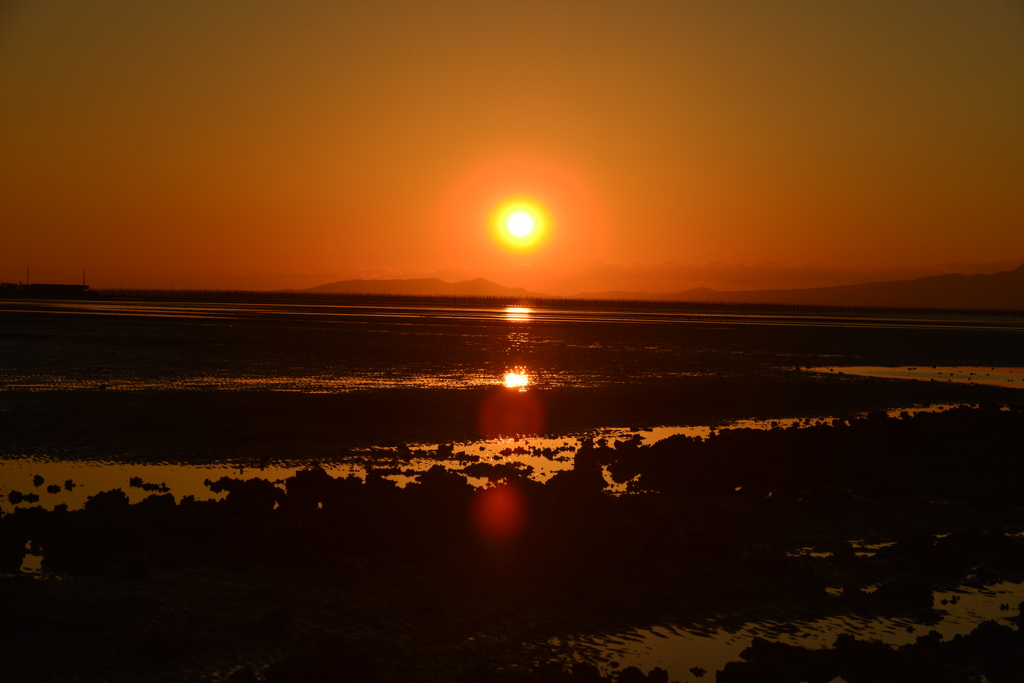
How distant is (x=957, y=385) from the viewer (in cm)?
3472

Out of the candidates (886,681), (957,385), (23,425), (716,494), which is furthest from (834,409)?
(23,425)

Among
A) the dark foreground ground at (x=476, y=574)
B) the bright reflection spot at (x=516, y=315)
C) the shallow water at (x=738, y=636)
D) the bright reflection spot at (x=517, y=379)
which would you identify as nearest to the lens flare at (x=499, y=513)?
the dark foreground ground at (x=476, y=574)

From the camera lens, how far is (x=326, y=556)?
10.4 meters

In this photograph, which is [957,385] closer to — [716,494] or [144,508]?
[716,494]

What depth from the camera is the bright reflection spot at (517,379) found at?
1174 inches

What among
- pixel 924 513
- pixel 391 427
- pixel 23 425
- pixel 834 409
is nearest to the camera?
pixel 924 513

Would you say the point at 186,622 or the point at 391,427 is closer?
the point at 186,622

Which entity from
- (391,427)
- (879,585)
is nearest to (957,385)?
(391,427)

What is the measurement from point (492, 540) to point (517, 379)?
2102 cm

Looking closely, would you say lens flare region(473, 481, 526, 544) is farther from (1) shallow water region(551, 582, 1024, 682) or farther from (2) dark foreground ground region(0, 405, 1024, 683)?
(1) shallow water region(551, 582, 1024, 682)

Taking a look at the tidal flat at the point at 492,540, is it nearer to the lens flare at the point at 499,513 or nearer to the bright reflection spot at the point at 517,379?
the lens flare at the point at 499,513

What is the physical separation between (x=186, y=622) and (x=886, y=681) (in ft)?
23.2

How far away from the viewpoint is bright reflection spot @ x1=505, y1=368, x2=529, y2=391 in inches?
1174

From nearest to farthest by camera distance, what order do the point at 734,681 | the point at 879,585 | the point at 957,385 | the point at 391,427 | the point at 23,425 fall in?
the point at 734,681 → the point at 879,585 → the point at 23,425 → the point at 391,427 → the point at 957,385
